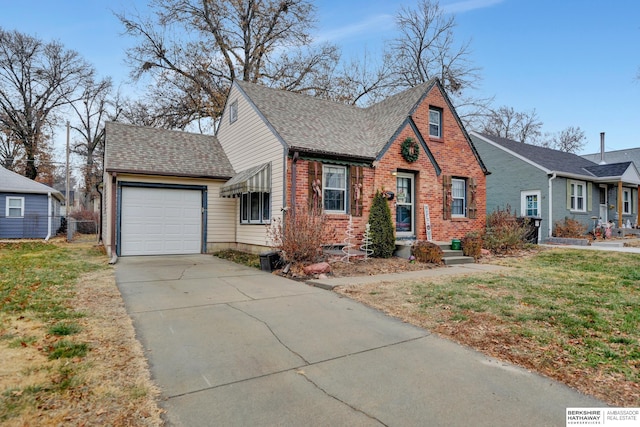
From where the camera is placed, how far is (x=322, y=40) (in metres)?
24.6

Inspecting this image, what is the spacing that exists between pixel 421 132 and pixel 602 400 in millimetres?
11290

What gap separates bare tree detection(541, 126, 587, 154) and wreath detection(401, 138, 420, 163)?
117 ft

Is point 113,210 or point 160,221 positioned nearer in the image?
point 113,210

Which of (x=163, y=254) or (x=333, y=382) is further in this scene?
(x=163, y=254)

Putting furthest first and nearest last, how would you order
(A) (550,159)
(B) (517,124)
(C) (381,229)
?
(B) (517,124) < (A) (550,159) < (C) (381,229)

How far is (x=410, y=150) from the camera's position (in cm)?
1253

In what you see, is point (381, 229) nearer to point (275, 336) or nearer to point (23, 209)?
point (275, 336)

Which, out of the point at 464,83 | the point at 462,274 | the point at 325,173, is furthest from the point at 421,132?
the point at 464,83

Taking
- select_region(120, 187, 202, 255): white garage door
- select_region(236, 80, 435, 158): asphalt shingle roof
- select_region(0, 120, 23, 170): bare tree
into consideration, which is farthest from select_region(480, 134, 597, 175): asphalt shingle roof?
select_region(0, 120, 23, 170): bare tree

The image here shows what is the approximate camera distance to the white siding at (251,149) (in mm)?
11181

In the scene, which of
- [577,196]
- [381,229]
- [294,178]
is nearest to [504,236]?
[381,229]

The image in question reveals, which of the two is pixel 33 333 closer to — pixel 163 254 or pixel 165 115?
pixel 163 254

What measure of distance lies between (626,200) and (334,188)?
68.7 ft

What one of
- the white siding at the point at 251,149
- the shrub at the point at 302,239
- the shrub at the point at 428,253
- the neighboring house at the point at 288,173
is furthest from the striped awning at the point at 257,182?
the shrub at the point at 428,253
